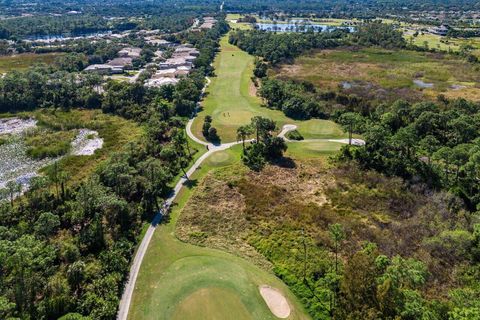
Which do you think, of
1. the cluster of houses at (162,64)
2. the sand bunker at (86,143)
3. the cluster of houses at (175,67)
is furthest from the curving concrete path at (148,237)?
the cluster of houses at (162,64)

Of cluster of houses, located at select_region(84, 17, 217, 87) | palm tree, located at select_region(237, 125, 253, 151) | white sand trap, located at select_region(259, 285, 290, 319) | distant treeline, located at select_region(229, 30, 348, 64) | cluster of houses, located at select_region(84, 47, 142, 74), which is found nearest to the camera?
white sand trap, located at select_region(259, 285, 290, 319)

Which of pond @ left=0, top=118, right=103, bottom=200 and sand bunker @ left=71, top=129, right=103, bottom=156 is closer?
pond @ left=0, top=118, right=103, bottom=200

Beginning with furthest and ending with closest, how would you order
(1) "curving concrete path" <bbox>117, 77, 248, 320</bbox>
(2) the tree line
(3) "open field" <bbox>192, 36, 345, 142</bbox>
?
(3) "open field" <bbox>192, 36, 345, 142</bbox>
(1) "curving concrete path" <bbox>117, 77, 248, 320</bbox>
(2) the tree line

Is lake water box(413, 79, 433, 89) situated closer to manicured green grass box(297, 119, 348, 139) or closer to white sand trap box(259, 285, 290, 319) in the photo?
manicured green grass box(297, 119, 348, 139)

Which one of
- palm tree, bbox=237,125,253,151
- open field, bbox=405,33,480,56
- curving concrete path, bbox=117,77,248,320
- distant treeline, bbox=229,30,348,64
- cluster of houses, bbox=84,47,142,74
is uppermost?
open field, bbox=405,33,480,56

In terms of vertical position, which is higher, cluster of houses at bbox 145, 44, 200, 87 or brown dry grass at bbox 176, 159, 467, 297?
cluster of houses at bbox 145, 44, 200, 87

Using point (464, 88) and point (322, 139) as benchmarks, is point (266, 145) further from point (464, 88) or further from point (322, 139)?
point (464, 88)

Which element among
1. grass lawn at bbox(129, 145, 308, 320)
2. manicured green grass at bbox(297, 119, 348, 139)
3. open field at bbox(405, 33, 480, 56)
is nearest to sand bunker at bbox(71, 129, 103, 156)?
grass lawn at bbox(129, 145, 308, 320)
